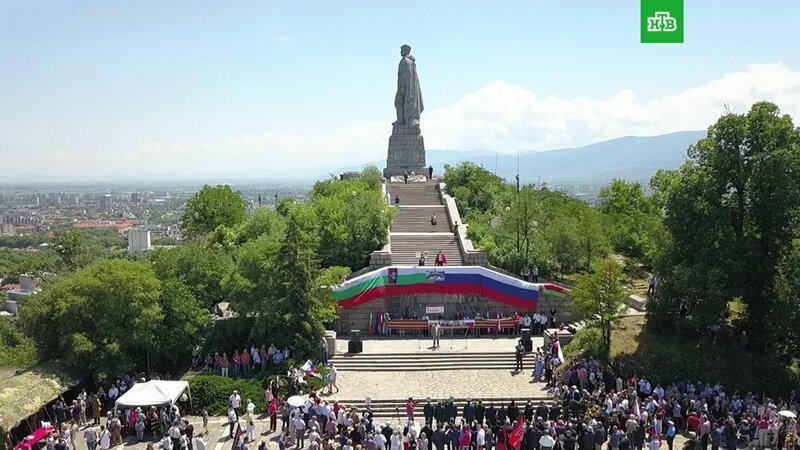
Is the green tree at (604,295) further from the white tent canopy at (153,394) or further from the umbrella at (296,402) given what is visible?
the white tent canopy at (153,394)

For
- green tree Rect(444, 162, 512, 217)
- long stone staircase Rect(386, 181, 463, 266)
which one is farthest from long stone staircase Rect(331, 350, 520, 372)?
green tree Rect(444, 162, 512, 217)

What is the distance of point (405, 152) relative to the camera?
51.2 metres

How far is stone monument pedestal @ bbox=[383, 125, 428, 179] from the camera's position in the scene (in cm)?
5100

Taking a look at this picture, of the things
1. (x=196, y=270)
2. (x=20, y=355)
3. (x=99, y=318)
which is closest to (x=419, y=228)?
(x=196, y=270)

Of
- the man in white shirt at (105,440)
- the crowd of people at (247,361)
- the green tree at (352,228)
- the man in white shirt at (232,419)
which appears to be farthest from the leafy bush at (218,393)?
the green tree at (352,228)

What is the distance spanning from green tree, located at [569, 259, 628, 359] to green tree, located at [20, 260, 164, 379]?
1531 cm

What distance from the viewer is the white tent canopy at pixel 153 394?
1942cm

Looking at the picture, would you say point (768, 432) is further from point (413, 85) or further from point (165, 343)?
point (413, 85)

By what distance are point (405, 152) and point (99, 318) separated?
30767 mm

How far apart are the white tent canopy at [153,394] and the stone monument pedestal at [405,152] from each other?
32.6 m

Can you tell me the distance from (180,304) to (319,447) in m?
11.3

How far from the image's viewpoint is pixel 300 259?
24.6 metres

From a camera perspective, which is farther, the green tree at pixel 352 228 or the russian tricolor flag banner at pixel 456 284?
the green tree at pixel 352 228

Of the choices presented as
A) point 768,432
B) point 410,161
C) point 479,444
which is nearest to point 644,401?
point 768,432
